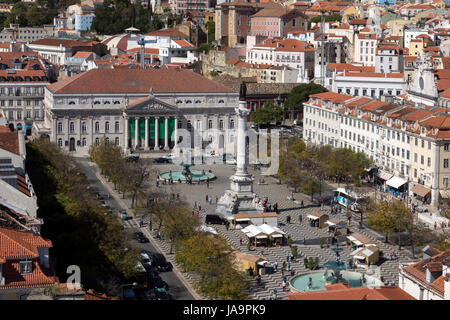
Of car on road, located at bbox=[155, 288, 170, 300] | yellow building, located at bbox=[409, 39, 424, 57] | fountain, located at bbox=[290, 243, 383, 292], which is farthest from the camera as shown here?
yellow building, located at bbox=[409, 39, 424, 57]

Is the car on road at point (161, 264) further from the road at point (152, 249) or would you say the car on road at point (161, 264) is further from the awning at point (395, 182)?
the awning at point (395, 182)

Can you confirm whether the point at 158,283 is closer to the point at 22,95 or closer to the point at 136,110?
the point at 136,110

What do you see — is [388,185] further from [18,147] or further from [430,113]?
[18,147]

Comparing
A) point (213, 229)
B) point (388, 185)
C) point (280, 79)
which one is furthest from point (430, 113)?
point (280, 79)

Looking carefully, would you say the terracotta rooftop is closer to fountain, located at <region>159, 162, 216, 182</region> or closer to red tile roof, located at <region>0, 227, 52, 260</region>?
red tile roof, located at <region>0, 227, 52, 260</region>

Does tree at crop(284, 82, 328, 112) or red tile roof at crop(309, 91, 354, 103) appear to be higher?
red tile roof at crop(309, 91, 354, 103)

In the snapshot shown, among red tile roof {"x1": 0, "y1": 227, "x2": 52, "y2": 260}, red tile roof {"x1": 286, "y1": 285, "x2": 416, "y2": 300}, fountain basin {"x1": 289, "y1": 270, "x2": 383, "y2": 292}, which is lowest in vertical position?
fountain basin {"x1": 289, "y1": 270, "x2": 383, "y2": 292}

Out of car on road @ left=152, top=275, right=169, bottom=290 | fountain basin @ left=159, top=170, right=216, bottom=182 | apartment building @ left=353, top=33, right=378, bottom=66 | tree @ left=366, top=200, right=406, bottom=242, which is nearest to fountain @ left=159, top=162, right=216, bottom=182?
fountain basin @ left=159, top=170, right=216, bottom=182

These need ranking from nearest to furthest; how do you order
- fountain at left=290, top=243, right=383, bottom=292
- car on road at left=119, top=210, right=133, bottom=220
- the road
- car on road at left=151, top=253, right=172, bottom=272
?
the road, fountain at left=290, top=243, right=383, bottom=292, car on road at left=151, top=253, right=172, bottom=272, car on road at left=119, top=210, right=133, bottom=220

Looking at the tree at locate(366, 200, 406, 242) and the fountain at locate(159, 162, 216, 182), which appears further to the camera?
the fountain at locate(159, 162, 216, 182)

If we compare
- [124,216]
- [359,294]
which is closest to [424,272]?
[359,294]
